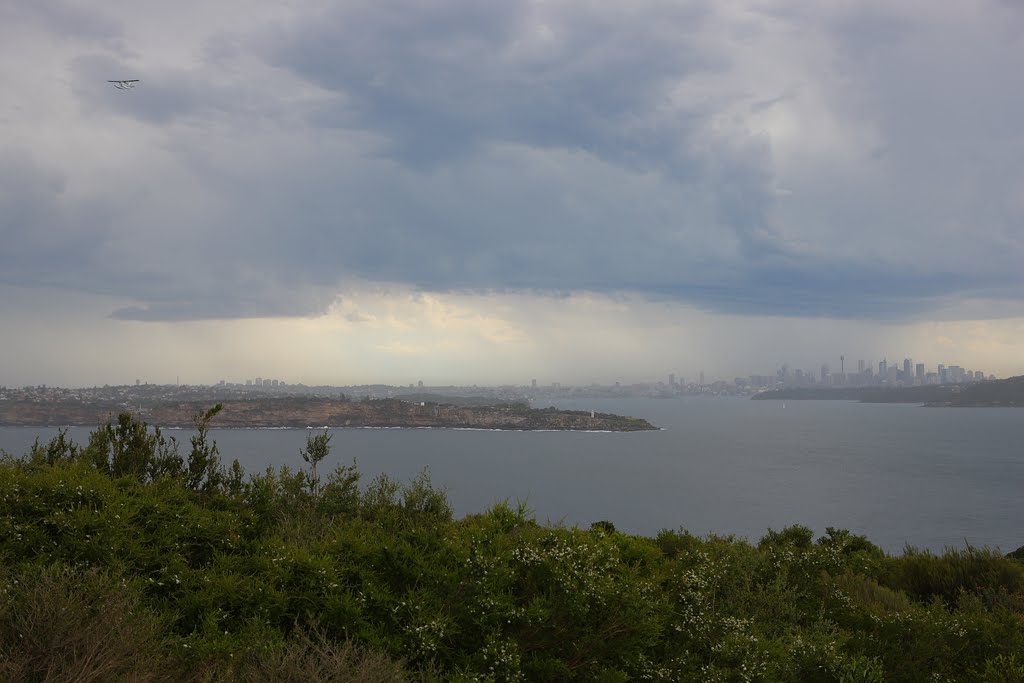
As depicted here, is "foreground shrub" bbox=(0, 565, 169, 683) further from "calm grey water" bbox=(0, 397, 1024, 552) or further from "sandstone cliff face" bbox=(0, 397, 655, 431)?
"sandstone cliff face" bbox=(0, 397, 655, 431)

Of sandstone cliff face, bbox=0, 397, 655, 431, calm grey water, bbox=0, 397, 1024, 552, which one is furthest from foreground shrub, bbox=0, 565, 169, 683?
sandstone cliff face, bbox=0, 397, 655, 431

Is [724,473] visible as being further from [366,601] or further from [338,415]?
[338,415]

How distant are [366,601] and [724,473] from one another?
7571 centimetres

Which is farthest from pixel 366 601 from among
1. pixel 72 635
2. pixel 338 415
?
pixel 338 415

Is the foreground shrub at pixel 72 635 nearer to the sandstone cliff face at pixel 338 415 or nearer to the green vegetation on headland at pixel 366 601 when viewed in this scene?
the green vegetation on headland at pixel 366 601

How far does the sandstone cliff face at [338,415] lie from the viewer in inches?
3720

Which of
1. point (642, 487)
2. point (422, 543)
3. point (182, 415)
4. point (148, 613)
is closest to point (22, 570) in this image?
point (148, 613)

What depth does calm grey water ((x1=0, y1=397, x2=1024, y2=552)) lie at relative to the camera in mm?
52938

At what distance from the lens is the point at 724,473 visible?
76.2 m

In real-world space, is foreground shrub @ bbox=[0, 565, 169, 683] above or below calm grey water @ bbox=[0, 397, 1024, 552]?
above

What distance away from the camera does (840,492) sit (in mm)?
64062

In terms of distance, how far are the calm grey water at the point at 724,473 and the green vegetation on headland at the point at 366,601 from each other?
814 inches

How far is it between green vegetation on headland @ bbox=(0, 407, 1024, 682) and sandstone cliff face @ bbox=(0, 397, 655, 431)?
85978 mm

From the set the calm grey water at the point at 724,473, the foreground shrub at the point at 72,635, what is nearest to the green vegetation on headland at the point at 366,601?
the foreground shrub at the point at 72,635
